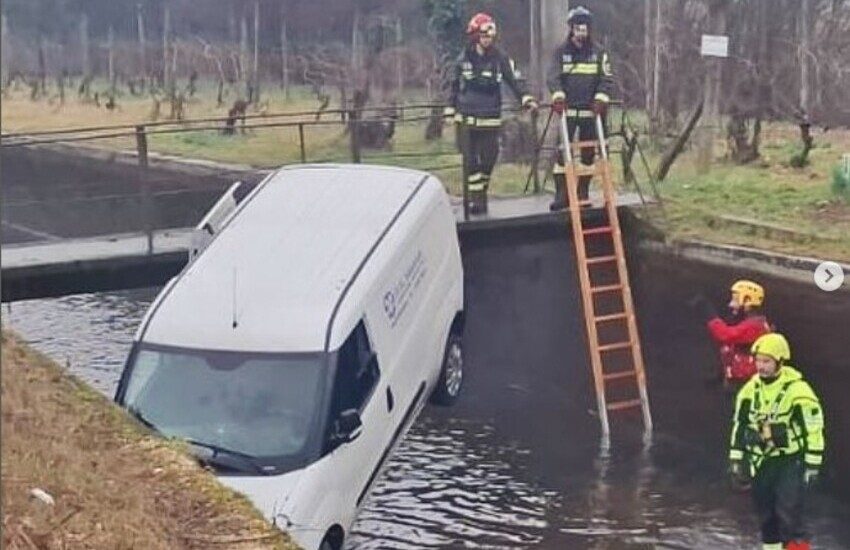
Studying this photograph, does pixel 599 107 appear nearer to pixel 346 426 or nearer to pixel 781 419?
pixel 781 419

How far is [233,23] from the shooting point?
26922 millimetres

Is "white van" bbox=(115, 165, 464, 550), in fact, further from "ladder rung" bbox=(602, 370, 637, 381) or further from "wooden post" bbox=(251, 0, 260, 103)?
"wooden post" bbox=(251, 0, 260, 103)

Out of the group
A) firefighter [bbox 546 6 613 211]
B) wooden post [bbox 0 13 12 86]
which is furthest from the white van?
wooden post [bbox 0 13 12 86]

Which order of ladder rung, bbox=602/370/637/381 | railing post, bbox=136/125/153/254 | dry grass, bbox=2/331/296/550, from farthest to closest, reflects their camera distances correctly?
1. ladder rung, bbox=602/370/637/381
2. railing post, bbox=136/125/153/254
3. dry grass, bbox=2/331/296/550

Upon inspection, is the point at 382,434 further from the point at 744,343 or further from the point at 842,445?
the point at 842,445

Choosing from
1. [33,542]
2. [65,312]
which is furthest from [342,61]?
[33,542]

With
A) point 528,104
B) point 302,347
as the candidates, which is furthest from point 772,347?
point 528,104

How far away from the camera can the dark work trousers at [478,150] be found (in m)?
14.1

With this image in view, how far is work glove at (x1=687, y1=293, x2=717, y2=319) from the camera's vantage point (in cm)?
1391

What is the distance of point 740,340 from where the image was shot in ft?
38.1

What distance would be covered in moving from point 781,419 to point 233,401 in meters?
3.58

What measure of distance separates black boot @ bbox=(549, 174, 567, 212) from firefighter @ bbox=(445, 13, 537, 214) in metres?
0.85

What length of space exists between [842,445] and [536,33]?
1024 centimetres

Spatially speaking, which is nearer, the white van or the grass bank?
the white van
